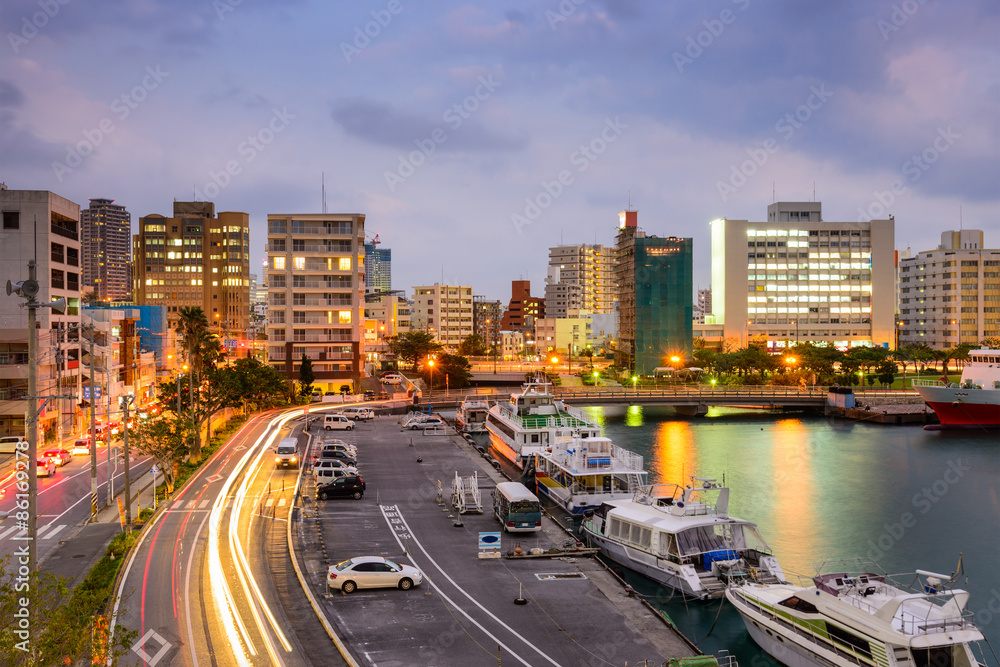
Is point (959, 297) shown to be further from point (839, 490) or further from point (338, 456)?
point (338, 456)

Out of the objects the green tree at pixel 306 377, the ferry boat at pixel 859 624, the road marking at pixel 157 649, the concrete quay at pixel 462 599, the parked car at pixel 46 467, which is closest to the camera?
the road marking at pixel 157 649

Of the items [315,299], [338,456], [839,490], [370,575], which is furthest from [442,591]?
[315,299]

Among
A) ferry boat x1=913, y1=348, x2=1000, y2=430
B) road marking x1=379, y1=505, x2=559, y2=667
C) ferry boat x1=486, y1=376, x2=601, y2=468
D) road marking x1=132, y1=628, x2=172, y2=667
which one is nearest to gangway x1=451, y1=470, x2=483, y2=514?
road marking x1=379, y1=505, x2=559, y2=667

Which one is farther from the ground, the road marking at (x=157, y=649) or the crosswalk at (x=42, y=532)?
the road marking at (x=157, y=649)

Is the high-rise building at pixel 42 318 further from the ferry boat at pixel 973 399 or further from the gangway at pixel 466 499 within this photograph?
the ferry boat at pixel 973 399

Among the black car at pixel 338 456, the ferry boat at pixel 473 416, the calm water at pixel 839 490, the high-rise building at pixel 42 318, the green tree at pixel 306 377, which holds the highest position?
the high-rise building at pixel 42 318

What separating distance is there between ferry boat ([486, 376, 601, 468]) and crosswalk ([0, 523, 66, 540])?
29.9 metres

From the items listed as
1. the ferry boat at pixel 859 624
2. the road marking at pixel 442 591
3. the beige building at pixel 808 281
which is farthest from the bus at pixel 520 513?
the beige building at pixel 808 281

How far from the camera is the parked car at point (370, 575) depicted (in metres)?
26.2

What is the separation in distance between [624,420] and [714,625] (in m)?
68.0

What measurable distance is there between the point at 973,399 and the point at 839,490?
45937 millimetres

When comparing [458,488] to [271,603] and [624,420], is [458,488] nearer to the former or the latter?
[271,603]

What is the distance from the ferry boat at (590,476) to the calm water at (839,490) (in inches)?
309

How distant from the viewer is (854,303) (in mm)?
180875
